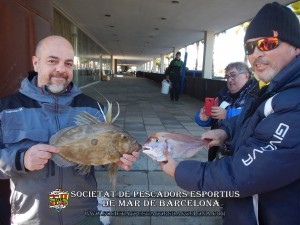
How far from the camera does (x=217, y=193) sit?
143cm

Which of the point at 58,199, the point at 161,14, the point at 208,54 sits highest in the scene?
the point at 161,14

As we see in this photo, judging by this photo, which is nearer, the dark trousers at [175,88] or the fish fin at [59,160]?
the fish fin at [59,160]

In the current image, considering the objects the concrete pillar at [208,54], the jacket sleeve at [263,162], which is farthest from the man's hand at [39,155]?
the concrete pillar at [208,54]

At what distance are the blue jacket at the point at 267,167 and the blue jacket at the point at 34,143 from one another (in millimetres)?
812

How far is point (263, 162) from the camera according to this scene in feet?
4.07

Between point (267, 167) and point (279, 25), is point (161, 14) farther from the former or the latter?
point (267, 167)

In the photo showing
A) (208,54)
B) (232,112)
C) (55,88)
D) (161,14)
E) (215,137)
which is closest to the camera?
(55,88)

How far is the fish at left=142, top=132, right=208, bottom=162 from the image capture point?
162 centimetres

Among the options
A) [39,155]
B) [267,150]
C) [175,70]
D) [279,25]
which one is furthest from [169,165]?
[175,70]

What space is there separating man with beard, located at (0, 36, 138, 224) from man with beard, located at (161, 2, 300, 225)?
526mm

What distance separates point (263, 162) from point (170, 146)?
24.0 inches

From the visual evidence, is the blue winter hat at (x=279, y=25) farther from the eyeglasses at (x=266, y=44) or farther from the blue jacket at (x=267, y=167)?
the blue jacket at (x=267, y=167)

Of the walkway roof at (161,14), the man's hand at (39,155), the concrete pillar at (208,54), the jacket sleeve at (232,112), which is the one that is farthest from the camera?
the concrete pillar at (208,54)

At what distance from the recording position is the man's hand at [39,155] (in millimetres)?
1480
